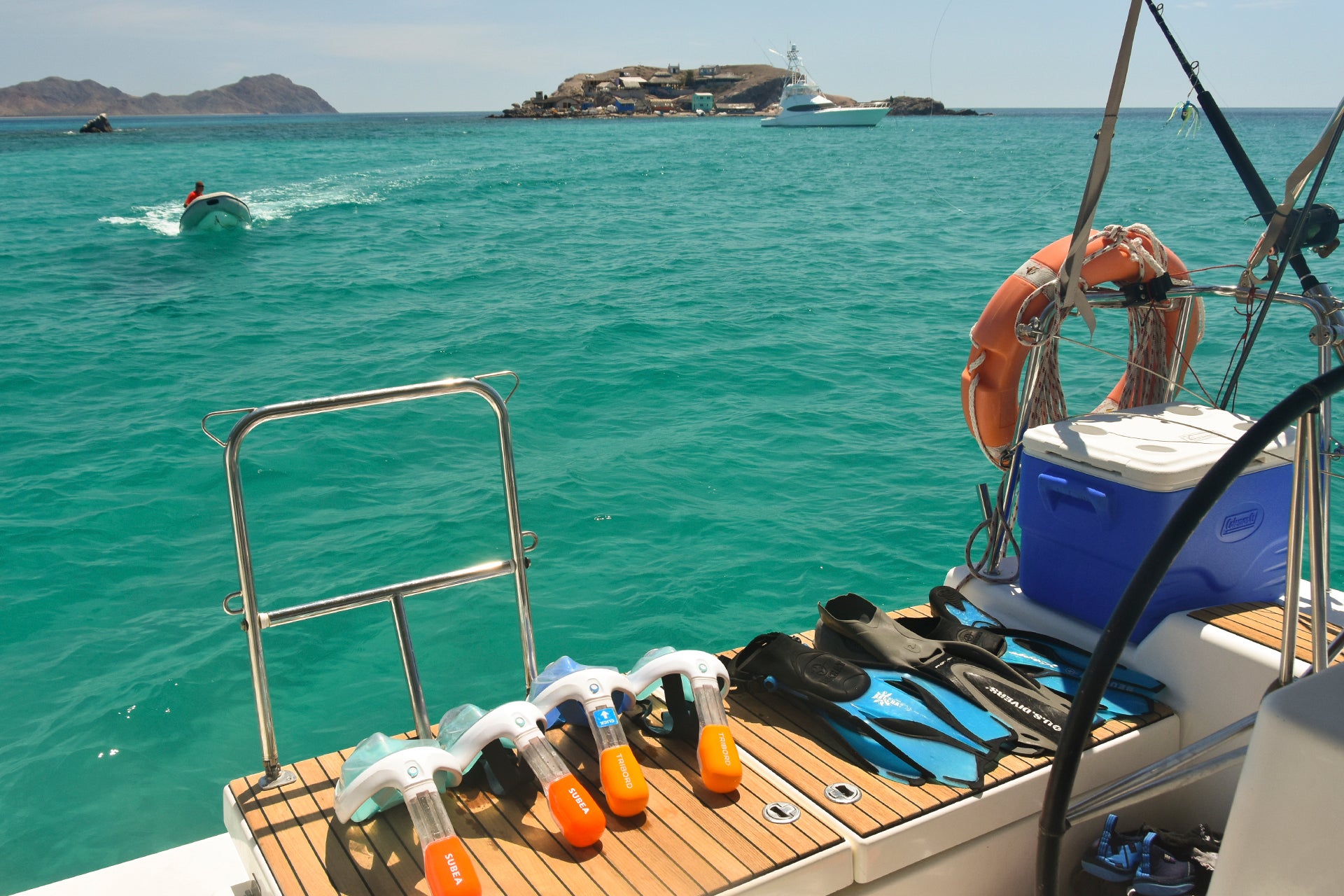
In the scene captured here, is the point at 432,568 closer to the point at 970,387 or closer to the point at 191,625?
the point at 191,625

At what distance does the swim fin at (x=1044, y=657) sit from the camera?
2365 mm

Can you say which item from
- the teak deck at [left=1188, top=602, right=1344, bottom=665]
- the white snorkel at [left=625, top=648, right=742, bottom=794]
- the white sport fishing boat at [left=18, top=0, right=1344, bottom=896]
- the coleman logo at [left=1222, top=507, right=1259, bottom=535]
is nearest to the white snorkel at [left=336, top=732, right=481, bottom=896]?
the white sport fishing boat at [left=18, top=0, right=1344, bottom=896]

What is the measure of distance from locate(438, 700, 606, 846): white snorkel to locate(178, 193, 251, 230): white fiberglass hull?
18336 mm

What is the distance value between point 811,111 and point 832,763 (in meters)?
69.4

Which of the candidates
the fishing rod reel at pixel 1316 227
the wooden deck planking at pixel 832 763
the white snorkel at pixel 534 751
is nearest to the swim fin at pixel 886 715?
the wooden deck planking at pixel 832 763

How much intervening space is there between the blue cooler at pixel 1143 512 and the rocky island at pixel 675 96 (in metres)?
91.9

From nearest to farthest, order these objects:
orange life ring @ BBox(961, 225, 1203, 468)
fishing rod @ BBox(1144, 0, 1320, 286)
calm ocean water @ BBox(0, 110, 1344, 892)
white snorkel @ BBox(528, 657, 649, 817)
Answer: white snorkel @ BBox(528, 657, 649, 817) < fishing rod @ BBox(1144, 0, 1320, 286) < orange life ring @ BBox(961, 225, 1203, 468) < calm ocean water @ BBox(0, 110, 1344, 892)

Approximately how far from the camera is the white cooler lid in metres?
2.42

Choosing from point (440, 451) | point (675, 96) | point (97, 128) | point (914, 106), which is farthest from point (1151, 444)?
point (675, 96)

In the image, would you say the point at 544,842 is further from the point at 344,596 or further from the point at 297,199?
the point at 297,199

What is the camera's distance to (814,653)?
2.42m

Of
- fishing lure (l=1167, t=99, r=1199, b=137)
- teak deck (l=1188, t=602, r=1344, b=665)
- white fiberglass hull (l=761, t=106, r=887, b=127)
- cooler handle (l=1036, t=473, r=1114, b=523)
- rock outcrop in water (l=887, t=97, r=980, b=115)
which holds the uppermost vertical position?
rock outcrop in water (l=887, t=97, r=980, b=115)

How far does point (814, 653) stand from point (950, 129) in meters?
73.1

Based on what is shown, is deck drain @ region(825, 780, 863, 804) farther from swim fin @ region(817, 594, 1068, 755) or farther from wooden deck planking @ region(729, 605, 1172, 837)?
swim fin @ region(817, 594, 1068, 755)
